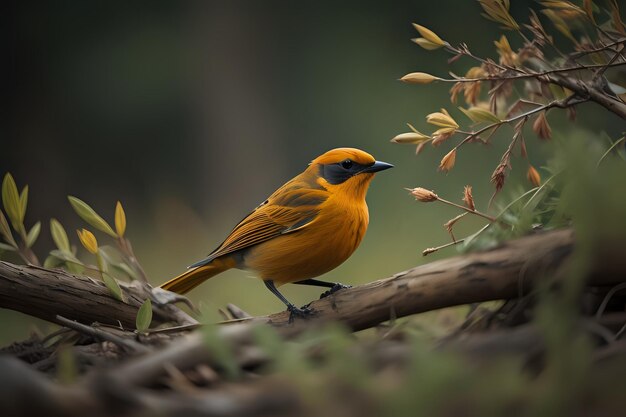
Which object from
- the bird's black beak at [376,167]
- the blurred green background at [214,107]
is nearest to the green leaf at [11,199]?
the bird's black beak at [376,167]

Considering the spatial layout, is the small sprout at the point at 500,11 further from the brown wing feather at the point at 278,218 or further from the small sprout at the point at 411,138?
the brown wing feather at the point at 278,218

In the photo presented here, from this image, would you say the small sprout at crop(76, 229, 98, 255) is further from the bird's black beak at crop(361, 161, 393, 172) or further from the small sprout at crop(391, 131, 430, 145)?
the bird's black beak at crop(361, 161, 393, 172)

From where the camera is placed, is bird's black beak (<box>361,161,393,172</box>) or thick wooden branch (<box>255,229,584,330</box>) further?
bird's black beak (<box>361,161,393,172</box>)

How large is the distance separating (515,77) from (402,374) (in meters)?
0.56

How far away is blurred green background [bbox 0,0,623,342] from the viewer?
2.98 meters

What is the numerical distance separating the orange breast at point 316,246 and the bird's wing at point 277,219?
0.03 metres

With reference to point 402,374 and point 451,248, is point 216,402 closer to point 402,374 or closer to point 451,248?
point 402,374

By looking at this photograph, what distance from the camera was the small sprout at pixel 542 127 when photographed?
0.94 m

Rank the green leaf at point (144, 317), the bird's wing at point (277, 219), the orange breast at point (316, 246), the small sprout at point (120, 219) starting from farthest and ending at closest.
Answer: the bird's wing at point (277, 219)
the orange breast at point (316, 246)
the small sprout at point (120, 219)
the green leaf at point (144, 317)

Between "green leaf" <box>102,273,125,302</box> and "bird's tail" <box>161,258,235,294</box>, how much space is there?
0.40 metres

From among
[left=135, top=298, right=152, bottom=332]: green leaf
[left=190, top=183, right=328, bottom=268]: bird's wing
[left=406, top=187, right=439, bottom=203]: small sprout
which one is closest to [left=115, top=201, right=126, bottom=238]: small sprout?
[left=135, top=298, right=152, bottom=332]: green leaf

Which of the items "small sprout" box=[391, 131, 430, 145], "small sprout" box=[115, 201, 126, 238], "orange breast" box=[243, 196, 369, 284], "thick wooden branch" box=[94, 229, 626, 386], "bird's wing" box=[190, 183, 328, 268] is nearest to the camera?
"thick wooden branch" box=[94, 229, 626, 386]

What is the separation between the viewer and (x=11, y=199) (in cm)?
97

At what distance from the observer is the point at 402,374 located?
47 centimetres
